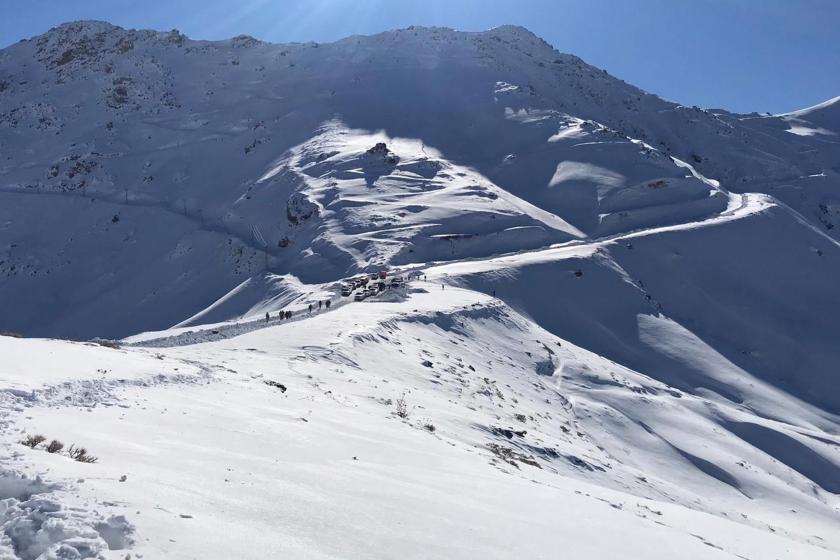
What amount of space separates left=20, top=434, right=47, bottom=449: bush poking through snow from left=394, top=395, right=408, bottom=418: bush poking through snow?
29.5 ft

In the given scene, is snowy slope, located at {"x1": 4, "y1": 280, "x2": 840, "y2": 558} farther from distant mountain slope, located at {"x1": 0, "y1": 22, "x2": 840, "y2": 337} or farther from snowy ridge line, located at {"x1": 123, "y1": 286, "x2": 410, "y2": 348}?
distant mountain slope, located at {"x1": 0, "y1": 22, "x2": 840, "y2": 337}

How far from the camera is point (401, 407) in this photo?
16172mm

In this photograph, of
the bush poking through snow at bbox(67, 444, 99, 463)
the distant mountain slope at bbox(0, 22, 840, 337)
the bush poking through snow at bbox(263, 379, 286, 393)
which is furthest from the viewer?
the distant mountain slope at bbox(0, 22, 840, 337)

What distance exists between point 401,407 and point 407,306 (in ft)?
57.8

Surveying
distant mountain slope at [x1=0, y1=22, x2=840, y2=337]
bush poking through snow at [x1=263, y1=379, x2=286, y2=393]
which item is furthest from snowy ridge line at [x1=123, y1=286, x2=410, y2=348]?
distant mountain slope at [x1=0, y1=22, x2=840, y2=337]

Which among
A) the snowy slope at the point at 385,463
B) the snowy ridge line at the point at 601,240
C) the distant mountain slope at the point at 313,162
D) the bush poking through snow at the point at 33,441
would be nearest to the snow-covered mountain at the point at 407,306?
the snowy slope at the point at 385,463

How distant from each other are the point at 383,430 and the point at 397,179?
6560 centimetres

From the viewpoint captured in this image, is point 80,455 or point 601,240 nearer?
point 80,455

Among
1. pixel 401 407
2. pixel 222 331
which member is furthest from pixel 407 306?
pixel 401 407

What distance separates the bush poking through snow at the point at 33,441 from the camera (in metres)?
6.86

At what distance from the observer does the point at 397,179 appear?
76500mm

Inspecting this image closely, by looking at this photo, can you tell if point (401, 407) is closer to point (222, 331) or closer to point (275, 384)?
point (275, 384)

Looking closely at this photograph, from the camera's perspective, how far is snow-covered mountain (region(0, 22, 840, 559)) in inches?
296

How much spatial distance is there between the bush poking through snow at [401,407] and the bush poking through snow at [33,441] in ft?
29.5
